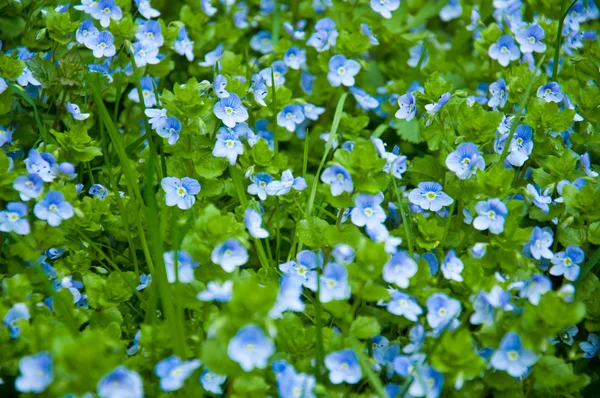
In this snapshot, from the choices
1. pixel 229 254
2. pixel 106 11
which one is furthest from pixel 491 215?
pixel 106 11

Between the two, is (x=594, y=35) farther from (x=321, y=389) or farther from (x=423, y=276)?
(x=321, y=389)

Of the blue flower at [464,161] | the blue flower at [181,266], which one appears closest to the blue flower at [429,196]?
the blue flower at [464,161]

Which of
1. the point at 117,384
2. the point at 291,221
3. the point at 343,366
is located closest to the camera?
the point at 117,384

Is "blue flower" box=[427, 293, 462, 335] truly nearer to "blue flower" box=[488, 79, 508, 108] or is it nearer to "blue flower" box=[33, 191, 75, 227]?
"blue flower" box=[488, 79, 508, 108]

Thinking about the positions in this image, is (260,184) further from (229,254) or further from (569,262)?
(569,262)

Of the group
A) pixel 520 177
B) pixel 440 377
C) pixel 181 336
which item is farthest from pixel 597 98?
pixel 181 336

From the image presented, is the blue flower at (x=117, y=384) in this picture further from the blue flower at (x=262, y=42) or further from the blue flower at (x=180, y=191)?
the blue flower at (x=262, y=42)
